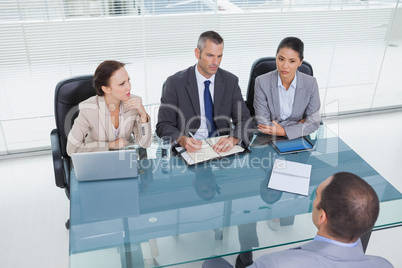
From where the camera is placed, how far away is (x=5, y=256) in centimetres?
266

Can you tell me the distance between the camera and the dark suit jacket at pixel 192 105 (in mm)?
2791

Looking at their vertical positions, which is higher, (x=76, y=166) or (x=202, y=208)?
(x=76, y=166)

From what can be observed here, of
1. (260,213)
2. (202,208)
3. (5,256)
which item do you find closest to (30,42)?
(5,256)

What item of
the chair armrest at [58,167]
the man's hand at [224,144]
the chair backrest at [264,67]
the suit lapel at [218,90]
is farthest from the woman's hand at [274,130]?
the chair armrest at [58,167]

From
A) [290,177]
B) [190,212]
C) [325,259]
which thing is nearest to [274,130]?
[290,177]

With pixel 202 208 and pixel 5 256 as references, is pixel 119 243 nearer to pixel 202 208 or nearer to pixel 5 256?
pixel 202 208

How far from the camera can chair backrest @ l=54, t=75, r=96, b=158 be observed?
2553 mm

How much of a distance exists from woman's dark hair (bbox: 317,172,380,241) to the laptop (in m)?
1.10

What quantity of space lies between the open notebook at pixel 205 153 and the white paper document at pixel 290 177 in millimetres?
285

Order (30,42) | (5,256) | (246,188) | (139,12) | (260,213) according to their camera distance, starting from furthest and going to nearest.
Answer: (139,12) < (30,42) < (5,256) < (246,188) < (260,213)

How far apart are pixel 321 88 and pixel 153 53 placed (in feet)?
6.93

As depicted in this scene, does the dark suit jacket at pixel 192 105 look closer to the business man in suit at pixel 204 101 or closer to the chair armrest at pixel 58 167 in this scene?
the business man in suit at pixel 204 101

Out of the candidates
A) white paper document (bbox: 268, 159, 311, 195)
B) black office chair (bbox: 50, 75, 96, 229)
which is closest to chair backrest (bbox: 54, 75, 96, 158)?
black office chair (bbox: 50, 75, 96, 229)

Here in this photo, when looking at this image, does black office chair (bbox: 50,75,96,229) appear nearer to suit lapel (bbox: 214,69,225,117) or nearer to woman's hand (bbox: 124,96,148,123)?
woman's hand (bbox: 124,96,148,123)
